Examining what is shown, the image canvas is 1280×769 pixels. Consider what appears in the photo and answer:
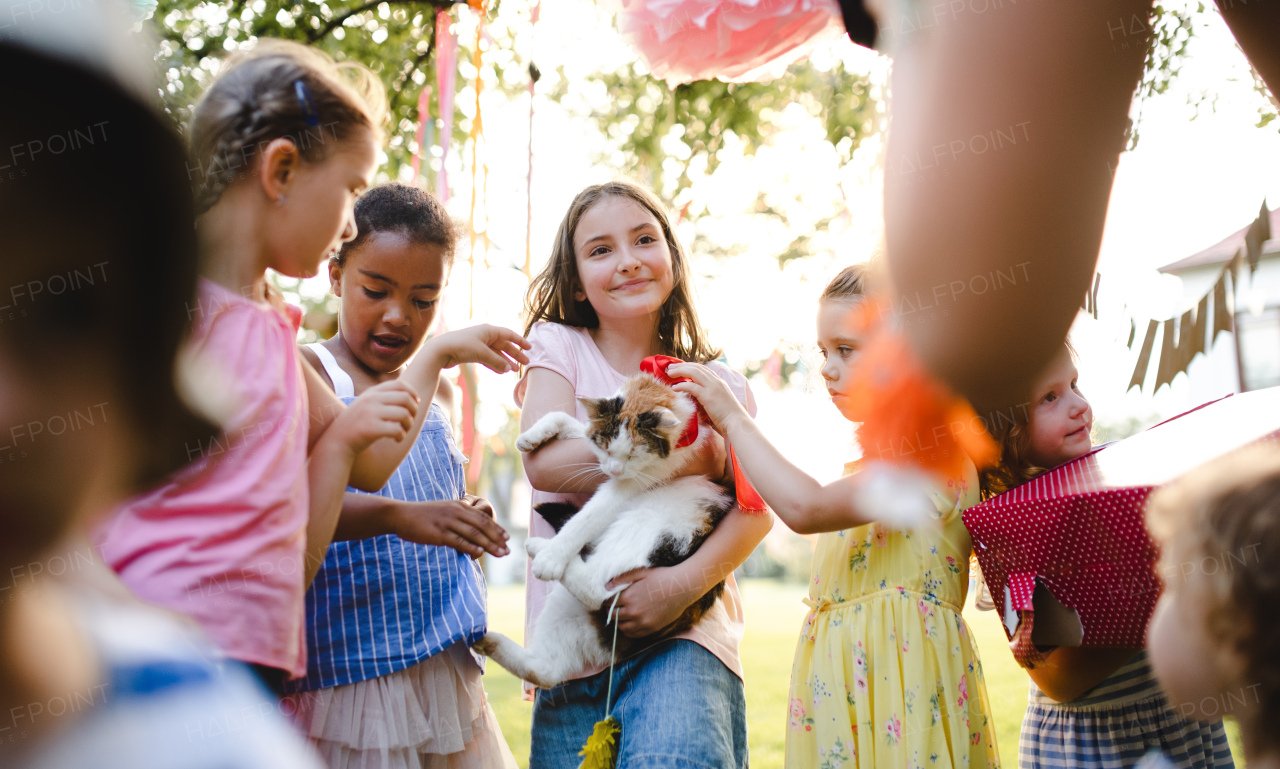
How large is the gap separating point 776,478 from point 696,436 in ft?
1.10

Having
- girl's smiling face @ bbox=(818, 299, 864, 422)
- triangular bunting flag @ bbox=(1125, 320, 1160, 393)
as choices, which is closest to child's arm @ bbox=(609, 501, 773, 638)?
girl's smiling face @ bbox=(818, 299, 864, 422)

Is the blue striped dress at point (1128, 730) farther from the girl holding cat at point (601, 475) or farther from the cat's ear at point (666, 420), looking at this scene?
the cat's ear at point (666, 420)

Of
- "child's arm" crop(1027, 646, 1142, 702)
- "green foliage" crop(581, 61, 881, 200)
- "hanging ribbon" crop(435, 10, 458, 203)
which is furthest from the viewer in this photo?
"green foliage" crop(581, 61, 881, 200)

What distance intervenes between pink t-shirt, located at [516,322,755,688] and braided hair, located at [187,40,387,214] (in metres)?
0.91

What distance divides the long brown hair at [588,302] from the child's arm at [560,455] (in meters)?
0.24

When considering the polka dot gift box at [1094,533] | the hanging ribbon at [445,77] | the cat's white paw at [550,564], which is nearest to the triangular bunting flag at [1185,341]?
the polka dot gift box at [1094,533]

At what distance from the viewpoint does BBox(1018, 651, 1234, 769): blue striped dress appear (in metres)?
1.80

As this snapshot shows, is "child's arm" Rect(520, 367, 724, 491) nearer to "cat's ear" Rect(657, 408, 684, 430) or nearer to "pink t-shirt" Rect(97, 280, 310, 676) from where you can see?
"cat's ear" Rect(657, 408, 684, 430)

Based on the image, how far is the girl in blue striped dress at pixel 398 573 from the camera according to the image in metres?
1.66

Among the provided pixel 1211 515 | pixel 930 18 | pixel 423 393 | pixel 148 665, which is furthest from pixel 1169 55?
pixel 148 665

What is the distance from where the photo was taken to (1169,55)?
3.25 meters

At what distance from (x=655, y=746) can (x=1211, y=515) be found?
1236mm

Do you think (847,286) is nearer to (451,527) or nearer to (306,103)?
(451,527)

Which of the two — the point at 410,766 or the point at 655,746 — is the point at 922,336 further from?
the point at 410,766
